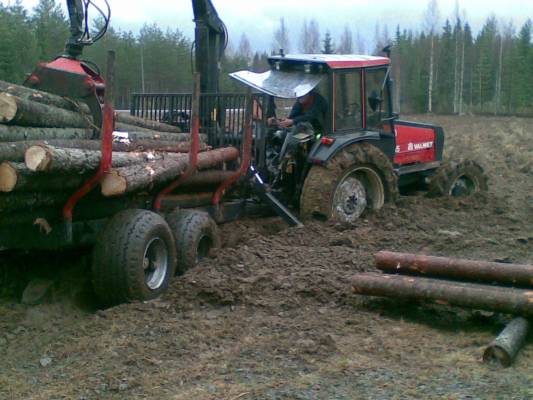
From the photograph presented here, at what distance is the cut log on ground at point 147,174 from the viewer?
615cm

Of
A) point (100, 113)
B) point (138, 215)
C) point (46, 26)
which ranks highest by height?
point (46, 26)

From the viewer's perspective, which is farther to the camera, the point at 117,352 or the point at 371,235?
the point at 371,235

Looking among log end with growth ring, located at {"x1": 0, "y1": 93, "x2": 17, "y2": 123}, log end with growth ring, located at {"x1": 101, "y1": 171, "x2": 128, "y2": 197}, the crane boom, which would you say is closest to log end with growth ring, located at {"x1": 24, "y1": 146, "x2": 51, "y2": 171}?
log end with growth ring, located at {"x1": 0, "y1": 93, "x2": 17, "y2": 123}

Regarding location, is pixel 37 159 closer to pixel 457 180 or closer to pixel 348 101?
pixel 348 101

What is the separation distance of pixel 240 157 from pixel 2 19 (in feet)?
89.8

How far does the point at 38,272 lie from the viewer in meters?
7.06

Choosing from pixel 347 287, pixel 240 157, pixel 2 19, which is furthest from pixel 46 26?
pixel 347 287

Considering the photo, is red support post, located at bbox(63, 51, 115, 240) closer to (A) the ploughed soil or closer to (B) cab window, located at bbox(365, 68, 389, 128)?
(A) the ploughed soil

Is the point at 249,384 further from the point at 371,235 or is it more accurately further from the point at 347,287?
the point at 371,235

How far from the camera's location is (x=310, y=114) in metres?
9.52

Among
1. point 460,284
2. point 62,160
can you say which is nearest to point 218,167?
point 62,160

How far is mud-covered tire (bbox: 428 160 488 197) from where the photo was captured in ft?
37.1

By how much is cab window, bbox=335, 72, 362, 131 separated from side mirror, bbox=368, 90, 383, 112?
0.20 m

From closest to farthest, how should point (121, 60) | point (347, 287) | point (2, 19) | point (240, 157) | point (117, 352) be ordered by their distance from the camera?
point (117, 352) < point (347, 287) < point (240, 157) < point (2, 19) < point (121, 60)
